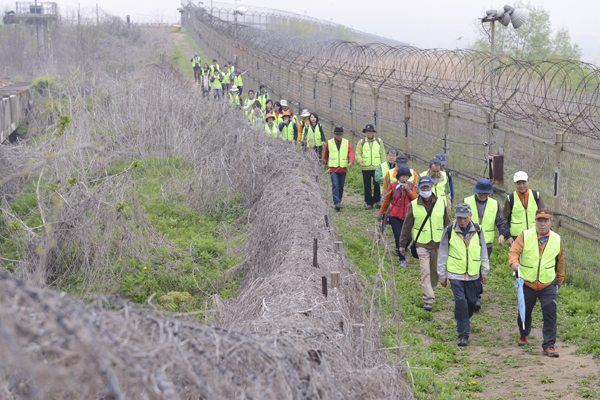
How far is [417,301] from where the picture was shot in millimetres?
8133

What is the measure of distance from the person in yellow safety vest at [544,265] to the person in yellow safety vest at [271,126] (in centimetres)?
818

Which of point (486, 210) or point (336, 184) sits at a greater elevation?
point (486, 210)

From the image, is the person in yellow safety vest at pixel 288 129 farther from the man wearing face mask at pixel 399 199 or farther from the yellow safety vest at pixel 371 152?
the man wearing face mask at pixel 399 199

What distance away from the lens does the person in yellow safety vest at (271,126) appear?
46.6 ft

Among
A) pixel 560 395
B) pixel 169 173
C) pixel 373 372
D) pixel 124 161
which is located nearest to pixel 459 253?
pixel 560 395

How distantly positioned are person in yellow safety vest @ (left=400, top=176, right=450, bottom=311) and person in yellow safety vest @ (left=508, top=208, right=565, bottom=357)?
145cm

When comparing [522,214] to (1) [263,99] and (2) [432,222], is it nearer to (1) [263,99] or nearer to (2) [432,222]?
(2) [432,222]

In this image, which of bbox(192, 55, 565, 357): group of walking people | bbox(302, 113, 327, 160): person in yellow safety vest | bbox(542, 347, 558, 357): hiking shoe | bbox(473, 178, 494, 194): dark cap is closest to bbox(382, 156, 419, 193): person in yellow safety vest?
bbox(192, 55, 565, 357): group of walking people

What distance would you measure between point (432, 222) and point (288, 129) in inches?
274

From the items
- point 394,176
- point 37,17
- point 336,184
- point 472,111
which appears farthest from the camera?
point 37,17

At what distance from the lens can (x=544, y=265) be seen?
6.47 metres

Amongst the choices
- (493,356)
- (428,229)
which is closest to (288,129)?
(428,229)

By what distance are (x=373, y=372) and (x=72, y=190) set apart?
21.0 feet

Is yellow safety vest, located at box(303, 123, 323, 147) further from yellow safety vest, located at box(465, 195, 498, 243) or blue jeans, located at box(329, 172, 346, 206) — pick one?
yellow safety vest, located at box(465, 195, 498, 243)
